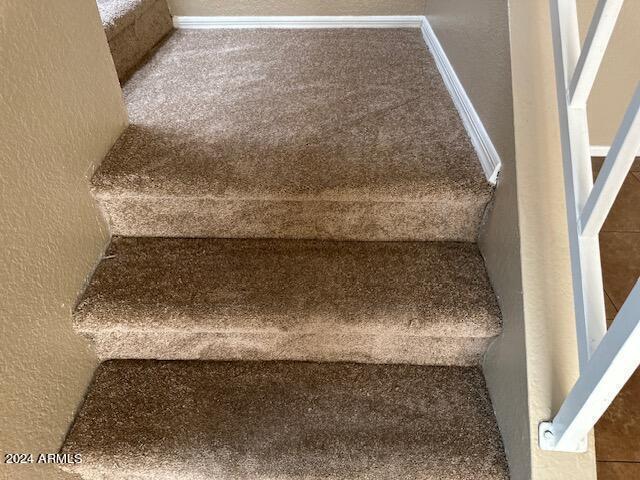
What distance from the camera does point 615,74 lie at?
2.28 metres

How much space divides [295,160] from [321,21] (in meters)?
1.10

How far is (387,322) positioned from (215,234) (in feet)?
1.68

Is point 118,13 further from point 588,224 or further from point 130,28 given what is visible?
point 588,224

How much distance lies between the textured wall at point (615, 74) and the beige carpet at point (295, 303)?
146 centimetres

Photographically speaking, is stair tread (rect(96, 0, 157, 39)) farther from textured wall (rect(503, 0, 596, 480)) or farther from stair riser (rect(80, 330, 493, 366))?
textured wall (rect(503, 0, 596, 480))

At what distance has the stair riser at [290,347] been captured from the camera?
3.86 ft

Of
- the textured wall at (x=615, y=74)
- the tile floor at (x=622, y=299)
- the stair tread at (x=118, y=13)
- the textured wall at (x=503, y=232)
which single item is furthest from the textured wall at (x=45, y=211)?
the textured wall at (x=615, y=74)

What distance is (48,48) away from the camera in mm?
1048

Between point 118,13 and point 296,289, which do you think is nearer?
point 296,289

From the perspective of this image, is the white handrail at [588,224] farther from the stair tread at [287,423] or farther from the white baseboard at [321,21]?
the white baseboard at [321,21]

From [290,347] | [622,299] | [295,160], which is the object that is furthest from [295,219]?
[622,299]

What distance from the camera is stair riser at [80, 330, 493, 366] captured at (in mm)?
1178

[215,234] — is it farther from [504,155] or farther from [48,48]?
[504,155]

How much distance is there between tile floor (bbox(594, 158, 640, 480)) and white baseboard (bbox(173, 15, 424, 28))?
1123mm
